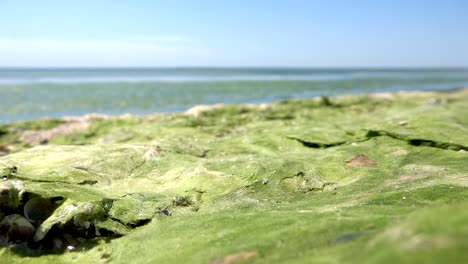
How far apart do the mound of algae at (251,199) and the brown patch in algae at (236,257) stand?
0.06 m

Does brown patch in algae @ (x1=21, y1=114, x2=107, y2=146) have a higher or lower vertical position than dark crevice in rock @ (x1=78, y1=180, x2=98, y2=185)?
lower

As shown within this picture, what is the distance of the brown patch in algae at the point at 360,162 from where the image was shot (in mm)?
18500

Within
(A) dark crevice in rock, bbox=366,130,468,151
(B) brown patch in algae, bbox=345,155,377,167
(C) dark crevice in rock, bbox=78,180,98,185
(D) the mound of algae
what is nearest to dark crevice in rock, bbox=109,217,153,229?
(D) the mound of algae

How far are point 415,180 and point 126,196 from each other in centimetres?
1041

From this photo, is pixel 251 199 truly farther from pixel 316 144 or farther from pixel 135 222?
pixel 316 144

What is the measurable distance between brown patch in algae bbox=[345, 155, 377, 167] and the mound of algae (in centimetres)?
4

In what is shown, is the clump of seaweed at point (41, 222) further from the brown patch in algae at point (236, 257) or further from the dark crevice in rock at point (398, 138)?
the dark crevice in rock at point (398, 138)

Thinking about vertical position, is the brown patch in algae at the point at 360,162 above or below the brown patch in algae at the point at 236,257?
below

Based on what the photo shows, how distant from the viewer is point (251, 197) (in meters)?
15.5

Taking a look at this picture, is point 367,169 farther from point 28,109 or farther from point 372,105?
point 28,109

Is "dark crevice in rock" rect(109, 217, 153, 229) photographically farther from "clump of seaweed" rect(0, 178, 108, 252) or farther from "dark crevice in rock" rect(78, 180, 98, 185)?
"dark crevice in rock" rect(78, 180, 98, 185)

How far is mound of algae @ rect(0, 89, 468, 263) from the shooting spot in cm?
859

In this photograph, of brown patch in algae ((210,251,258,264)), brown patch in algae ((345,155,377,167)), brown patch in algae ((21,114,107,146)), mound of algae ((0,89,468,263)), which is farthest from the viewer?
brown patch in algae ((21,114,107,146))

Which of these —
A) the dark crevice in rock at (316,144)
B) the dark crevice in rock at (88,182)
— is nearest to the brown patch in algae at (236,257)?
the dark crevice in rock at (88,182)
